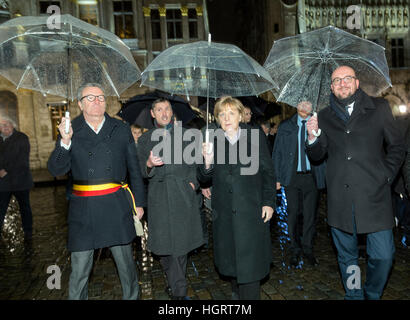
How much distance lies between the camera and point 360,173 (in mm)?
3123

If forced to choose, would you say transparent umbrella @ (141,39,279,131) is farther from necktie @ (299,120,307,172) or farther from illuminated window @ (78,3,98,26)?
illuminated window @ (78,3,98,26)

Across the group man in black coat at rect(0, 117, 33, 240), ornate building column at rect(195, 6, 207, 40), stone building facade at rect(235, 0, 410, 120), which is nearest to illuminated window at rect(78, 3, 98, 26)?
ornate building column at rect(195, 6, 207, 40)

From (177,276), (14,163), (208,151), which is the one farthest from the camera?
(14,163)

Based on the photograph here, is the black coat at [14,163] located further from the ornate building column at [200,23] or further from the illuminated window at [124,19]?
the ornate building column at [200,23]

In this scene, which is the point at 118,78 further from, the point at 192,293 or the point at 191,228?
the point at 192,293

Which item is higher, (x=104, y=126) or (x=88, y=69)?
(x=88, y=69)

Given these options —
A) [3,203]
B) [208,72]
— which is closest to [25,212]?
[3,203]

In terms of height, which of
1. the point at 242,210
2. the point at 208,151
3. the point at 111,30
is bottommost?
the point at 242,210

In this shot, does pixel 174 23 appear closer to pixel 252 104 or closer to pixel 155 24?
pixel 155 24

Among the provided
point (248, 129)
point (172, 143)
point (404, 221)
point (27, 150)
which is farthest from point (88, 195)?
point (404, 221)

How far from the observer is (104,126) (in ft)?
10.3

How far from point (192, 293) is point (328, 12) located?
27522 mm

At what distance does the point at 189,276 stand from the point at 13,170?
424 centimetres

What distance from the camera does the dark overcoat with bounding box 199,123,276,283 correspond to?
9.61 ft
